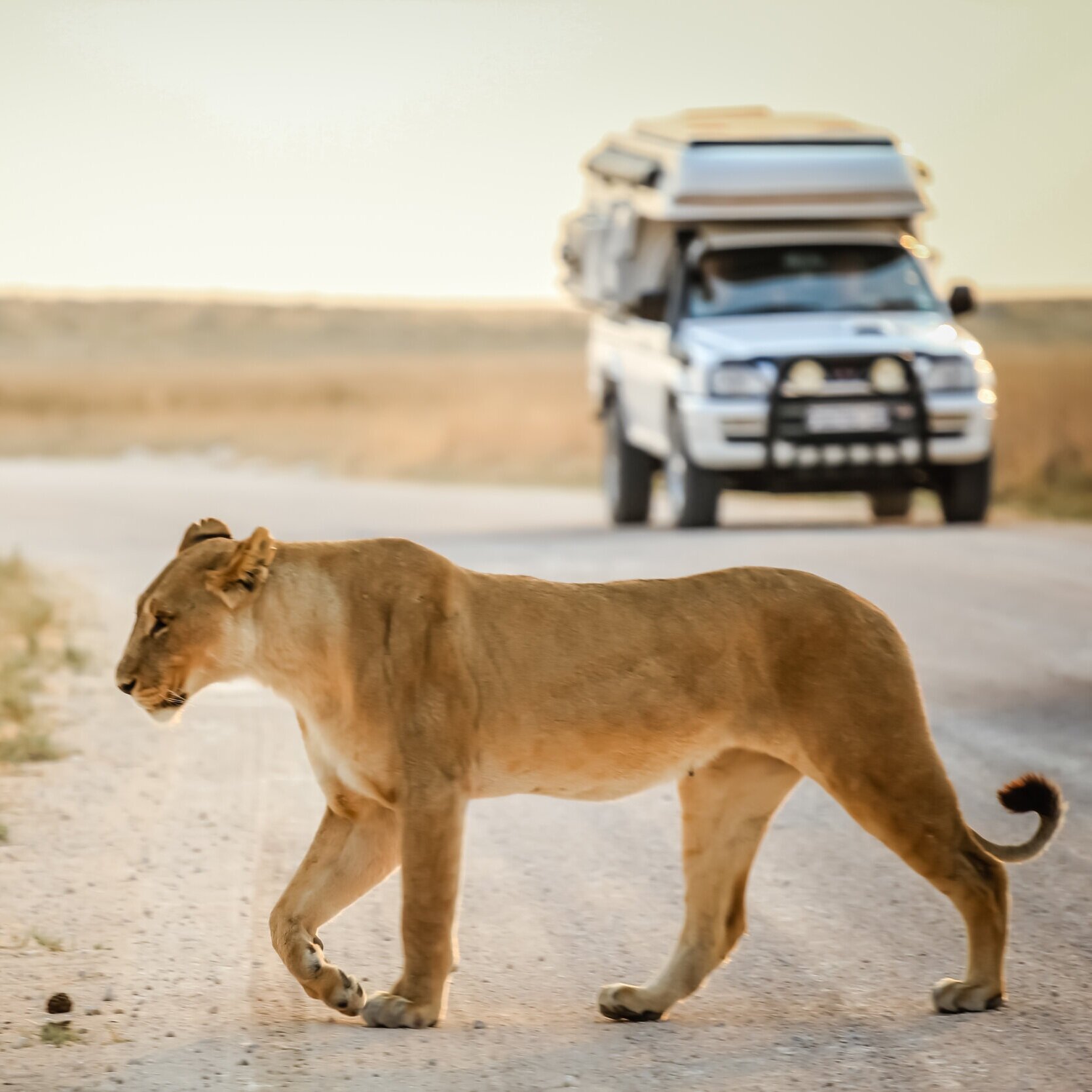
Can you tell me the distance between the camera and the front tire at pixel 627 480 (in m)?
18.6

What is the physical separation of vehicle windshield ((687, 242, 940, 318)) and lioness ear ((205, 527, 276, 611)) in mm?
12209

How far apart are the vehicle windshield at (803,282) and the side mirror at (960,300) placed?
0.15 meters

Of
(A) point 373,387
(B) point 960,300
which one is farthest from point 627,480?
(A) point 373,387

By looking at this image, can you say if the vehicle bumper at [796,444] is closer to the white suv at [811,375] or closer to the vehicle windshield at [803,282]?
the white suv at [811,375]

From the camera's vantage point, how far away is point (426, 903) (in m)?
4.79

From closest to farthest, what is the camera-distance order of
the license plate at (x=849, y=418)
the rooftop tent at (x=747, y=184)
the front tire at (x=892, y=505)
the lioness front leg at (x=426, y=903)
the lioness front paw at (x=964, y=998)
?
the lioness front leg at (x=426, y=903)
the lioness front paw at (x=964, y=998)
the license plate at (x=849, y=418)
the rooftop tent at (x=747, y=184)
the front tire at (x=892, y=505)

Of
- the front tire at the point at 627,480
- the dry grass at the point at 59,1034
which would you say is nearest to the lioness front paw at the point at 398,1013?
the dry grass at the point at 59,1034

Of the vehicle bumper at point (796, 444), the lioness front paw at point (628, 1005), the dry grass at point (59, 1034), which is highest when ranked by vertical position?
the lioness front paw at point (628, 1005)

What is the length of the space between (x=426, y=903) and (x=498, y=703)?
0.49m

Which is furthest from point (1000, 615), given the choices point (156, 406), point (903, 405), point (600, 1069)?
point (156, 406)

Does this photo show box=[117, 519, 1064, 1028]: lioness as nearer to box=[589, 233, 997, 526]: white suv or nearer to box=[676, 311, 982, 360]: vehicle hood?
box=[589, 233, 997, 526]: white suv

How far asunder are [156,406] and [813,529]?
4202cm

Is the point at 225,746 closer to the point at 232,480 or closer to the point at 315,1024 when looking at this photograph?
the point at 315,1024

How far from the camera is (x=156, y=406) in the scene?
5666 cm
